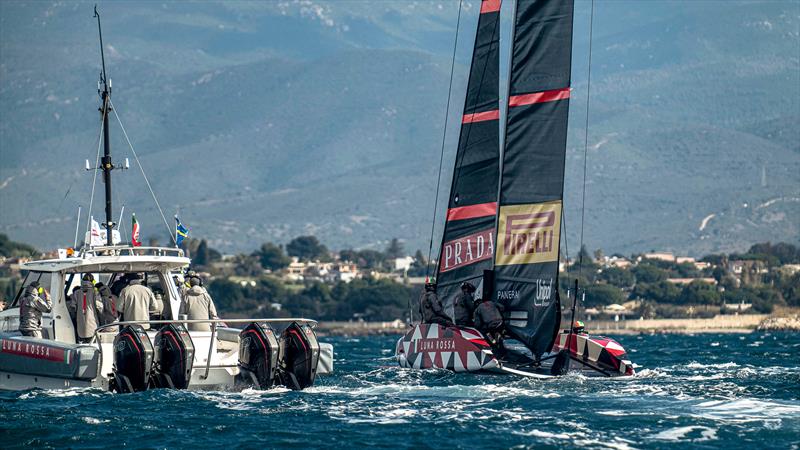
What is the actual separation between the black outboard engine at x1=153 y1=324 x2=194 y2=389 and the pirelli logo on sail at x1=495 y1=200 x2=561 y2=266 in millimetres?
11198

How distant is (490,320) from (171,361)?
10.8m

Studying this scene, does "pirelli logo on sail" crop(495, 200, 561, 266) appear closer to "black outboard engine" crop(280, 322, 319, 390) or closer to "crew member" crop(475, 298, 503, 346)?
"crew member" crop(475, 298, 503, 346)

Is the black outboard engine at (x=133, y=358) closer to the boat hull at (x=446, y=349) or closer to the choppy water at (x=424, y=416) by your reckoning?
the choppy water at (x=424, y=416)

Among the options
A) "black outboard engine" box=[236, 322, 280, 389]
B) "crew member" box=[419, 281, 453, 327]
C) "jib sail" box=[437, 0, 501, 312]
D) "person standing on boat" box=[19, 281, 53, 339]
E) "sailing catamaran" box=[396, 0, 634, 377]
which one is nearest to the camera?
"black outboard engine" box=[236, 322, 280, 389]

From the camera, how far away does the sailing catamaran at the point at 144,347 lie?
114ft

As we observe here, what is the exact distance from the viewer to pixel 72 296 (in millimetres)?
37188

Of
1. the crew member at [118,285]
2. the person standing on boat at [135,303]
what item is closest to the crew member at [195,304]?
the person standing on boat at [135,303]

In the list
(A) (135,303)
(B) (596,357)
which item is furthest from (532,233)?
(A) (135,303)

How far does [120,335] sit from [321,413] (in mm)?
4543

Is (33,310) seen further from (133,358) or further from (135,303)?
(133,358)

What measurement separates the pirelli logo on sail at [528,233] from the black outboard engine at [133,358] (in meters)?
11.9

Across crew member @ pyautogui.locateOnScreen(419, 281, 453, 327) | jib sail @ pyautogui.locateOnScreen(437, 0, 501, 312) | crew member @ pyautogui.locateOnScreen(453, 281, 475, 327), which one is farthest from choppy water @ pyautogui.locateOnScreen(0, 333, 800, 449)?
jib sail @ pyautogui.locateOnScreen(437, 0, 501, 312)

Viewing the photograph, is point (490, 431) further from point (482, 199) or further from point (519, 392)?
point (482, 199)

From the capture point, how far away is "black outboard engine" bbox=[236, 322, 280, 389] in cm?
3594
